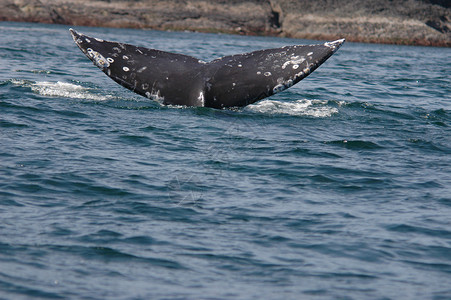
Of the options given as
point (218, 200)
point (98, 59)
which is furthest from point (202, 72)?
point (218, 200)

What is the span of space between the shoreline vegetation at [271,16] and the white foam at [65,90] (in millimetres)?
36924

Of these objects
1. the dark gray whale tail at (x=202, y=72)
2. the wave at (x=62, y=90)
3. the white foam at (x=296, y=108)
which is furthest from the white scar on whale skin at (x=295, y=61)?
the wave at (x=62, y=90)

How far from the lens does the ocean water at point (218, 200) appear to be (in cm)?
571

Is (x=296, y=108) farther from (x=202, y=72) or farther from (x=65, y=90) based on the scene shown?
(x=65, y=90)

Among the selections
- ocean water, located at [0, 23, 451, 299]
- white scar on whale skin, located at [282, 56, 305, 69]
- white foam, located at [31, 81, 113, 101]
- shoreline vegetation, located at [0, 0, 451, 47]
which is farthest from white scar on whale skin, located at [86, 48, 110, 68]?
shoreline vegetation, located at [0, 0, 451, 47]

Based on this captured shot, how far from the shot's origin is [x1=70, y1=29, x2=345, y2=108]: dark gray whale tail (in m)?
10.0

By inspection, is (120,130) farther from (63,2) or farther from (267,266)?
(63,2)

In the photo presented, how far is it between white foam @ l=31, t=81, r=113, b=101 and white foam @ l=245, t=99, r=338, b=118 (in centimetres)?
313

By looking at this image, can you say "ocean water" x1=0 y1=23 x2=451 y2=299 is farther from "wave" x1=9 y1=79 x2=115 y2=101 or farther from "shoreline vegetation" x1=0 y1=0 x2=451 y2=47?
"shoreline vegetation" x1=0 y1=0 x2=451 y2=47

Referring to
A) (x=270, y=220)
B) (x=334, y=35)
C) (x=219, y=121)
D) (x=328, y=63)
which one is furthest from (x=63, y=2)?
(x=270, y=220)

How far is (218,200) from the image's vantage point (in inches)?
300

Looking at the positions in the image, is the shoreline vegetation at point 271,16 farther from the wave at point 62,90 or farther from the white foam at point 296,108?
the white foam at point 296,108

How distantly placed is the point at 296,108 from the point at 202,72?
3.26 meters

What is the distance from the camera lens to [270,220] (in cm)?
709
